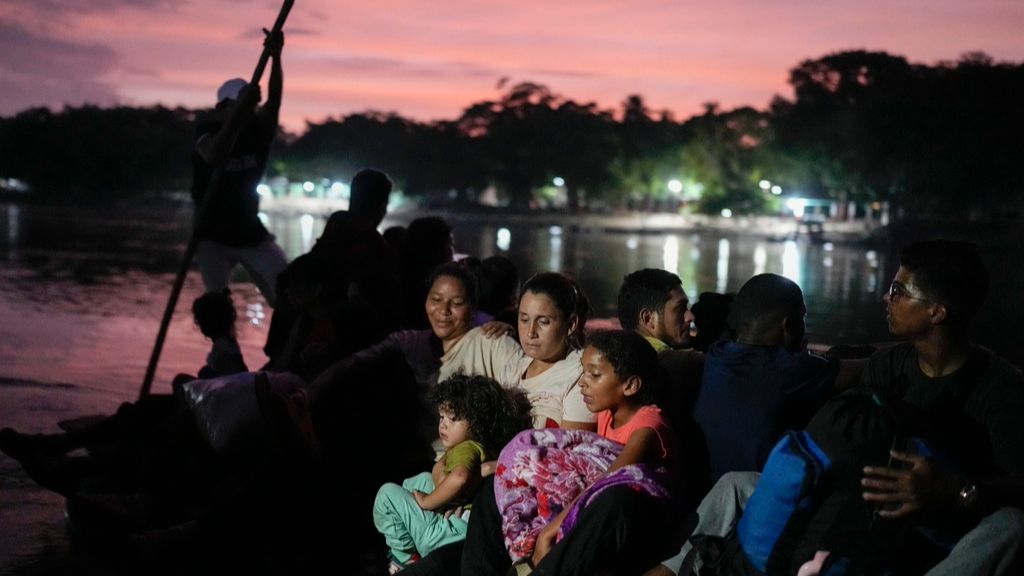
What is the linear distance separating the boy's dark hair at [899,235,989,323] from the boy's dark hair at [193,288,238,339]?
407 centimetres

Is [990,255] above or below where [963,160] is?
below

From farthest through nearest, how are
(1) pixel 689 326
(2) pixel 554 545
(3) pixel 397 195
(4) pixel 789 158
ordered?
→ 1. (3) pixel 397 195
2. (4) pixel 789 158
3. (1) pixel 689 326
4. (2) pixel 554 545

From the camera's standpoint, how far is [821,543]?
3742 mm

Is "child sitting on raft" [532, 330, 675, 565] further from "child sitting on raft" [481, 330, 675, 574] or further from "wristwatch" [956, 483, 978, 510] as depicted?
"wristwatch" [956, 483, 978, 510]

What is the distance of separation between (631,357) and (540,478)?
1.66 ft

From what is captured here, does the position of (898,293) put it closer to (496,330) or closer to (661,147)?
(496,330)

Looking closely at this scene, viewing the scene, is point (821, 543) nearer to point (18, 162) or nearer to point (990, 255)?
point (990, 255)

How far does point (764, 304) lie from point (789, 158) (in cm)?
7465

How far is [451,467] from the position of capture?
4.97 m

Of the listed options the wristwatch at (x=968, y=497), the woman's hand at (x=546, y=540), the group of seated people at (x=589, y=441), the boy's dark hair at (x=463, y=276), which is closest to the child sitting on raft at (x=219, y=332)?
the group of seated people at (x=589, y=441)

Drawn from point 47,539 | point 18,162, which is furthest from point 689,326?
point 18,162

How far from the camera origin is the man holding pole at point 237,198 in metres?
8.10

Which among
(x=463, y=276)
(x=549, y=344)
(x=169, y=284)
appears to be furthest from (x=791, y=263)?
(x=549, y=344)

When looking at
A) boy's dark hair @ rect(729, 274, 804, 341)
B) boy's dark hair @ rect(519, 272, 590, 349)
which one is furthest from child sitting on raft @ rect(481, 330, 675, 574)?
boy's dark hair @ rect(519, 272, 590, 349)
